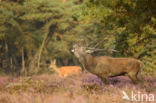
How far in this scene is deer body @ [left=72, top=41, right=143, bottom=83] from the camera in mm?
9422

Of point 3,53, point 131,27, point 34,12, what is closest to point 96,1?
point 131,27

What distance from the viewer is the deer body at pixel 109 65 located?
→ 30.9 feet

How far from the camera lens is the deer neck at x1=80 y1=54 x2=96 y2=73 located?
9742 millimetres

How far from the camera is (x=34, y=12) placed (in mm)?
21234

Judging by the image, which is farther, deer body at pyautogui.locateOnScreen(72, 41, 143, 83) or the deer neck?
the deer neck

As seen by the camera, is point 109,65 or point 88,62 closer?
point 109,65

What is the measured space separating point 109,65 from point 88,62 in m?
0.83

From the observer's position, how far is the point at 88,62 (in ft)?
32.2

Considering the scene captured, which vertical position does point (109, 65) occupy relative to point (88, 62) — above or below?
below

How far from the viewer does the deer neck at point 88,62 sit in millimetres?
9742

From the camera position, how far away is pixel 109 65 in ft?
31.7

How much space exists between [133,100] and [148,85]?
286 cm

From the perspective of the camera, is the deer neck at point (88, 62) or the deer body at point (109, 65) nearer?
the deer body at point (109, 65)

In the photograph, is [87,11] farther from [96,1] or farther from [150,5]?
[150,5]
